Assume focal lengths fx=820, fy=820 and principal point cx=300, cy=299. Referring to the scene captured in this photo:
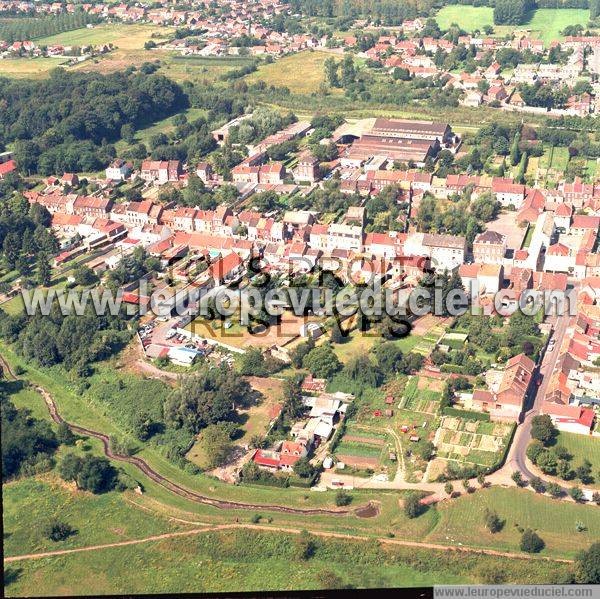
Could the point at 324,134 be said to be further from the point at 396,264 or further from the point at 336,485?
the point at 336,485

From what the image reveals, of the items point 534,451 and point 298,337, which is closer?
point 534,451

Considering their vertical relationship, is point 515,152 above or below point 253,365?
above

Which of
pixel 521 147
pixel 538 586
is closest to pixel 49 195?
pixel 521 147

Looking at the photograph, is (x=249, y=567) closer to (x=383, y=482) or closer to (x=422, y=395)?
(x=383, y=482)

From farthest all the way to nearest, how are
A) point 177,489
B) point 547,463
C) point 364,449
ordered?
1. point 364,449
2. point 177,489
3. point 547,463

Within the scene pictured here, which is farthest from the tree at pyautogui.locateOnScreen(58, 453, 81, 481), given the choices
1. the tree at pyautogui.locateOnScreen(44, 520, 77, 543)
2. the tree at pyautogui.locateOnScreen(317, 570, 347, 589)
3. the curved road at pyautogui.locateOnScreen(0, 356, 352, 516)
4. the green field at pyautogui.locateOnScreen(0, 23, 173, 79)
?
the green field at pyautogui.locateOnScreen(0, 23, 173, 79)

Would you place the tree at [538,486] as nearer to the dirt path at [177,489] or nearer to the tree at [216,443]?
the dirt path at [177,489]

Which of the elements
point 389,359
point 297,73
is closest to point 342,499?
point 389,359
